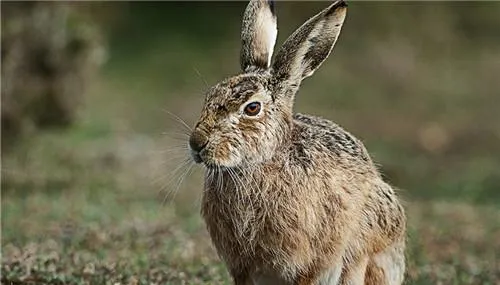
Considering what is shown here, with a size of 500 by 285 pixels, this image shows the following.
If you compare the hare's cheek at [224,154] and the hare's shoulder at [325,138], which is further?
the hare's shoulder at [325,138]

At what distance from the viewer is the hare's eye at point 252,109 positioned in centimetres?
630

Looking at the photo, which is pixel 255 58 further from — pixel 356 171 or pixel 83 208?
pixel 83 208

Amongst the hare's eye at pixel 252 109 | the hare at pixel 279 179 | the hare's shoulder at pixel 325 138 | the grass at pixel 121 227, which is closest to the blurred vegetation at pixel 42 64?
the grass at pixel 121 227

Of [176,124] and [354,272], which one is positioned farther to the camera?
[176,124]

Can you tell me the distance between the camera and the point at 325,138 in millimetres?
6875

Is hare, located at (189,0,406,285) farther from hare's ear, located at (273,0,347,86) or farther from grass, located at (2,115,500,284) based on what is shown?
grass, located at (2,115,500,284)

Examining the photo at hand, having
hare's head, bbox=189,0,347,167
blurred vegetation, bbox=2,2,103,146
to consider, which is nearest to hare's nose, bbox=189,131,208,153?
hare's head, bbox=189,0,347,167

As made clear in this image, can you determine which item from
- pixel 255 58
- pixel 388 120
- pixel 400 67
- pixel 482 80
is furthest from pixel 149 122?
pixel 255 58

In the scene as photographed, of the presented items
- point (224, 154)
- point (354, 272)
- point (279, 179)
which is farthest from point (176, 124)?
point (224, 154)

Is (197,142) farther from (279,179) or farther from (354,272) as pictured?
(354,272)

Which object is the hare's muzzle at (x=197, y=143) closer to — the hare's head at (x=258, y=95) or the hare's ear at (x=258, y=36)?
the hare's head at (x=258, y=95)

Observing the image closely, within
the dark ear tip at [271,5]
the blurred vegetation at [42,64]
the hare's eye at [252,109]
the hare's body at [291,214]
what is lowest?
the blurred vegetation at [42,64]

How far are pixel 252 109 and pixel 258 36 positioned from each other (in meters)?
0.72

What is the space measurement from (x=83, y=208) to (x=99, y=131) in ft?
20.6
